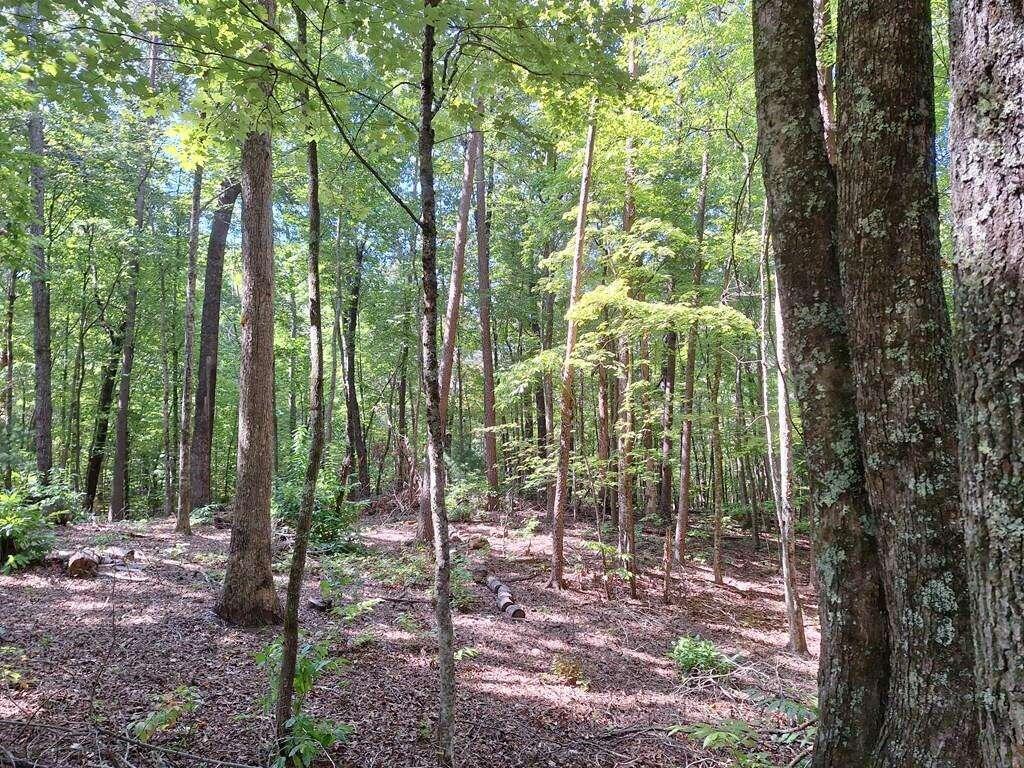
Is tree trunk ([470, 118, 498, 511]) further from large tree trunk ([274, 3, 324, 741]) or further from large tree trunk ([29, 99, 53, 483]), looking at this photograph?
large tree trunk ([274, 3, 324, 741])

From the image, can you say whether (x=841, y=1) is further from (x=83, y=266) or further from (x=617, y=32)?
(x=83, y=266)

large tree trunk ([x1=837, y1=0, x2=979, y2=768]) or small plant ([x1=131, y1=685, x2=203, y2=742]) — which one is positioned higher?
large tree trunk ([x1=837, y1=0, x2=979, y2=768])

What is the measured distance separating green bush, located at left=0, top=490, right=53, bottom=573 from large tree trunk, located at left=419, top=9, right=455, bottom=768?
6928mm

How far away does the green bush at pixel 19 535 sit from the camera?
6906 mm

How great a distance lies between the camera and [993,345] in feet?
5.00

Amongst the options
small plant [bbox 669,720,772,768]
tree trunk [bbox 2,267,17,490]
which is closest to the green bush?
tree trunk [bbox 2,267,17,490]

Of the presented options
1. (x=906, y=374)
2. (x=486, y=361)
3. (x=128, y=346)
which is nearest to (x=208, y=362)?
(x=128, y=346)

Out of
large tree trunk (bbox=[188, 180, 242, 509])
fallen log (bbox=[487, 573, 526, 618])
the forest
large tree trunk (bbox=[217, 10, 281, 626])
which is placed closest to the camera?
the forest

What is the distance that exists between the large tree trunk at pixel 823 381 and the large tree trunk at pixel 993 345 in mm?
838

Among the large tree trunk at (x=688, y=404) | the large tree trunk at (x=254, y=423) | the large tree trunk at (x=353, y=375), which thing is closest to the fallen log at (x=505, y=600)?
the large tree trunk at (x=254, y=423)

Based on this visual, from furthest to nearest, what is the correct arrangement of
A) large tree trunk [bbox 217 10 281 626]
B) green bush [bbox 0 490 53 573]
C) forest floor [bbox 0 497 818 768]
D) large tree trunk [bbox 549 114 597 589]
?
large tree trunk [bbox 549 114 597 589] → green bush [bbox 0 490 53 573] → large tree trunk [bbox 217 10 281 626] → forest floor [bbox 0 497 818 768]

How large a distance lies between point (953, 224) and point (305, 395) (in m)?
30.0

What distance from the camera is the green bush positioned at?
6906mm

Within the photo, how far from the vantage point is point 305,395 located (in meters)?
28.9
